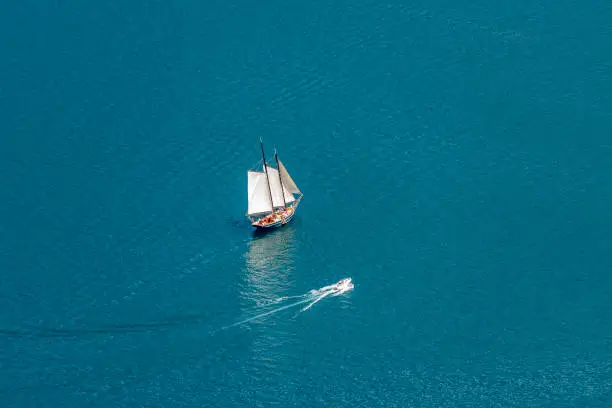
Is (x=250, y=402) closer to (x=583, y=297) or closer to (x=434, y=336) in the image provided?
(x=434, y=336)

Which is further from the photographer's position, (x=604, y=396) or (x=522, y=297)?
(x=522, y=297)

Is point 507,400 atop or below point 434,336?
below

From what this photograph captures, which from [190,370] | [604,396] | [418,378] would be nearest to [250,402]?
[190,370]

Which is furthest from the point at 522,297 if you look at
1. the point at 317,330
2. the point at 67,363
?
the point at 67,363

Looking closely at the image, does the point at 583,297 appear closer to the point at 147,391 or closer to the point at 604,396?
the point at 604,396

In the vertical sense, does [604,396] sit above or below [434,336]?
below

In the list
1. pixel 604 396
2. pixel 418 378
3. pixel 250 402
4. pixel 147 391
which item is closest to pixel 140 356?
pixel 147 391

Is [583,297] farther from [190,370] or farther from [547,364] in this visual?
[190,370]

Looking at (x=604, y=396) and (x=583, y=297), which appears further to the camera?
(x=583, y=297)
